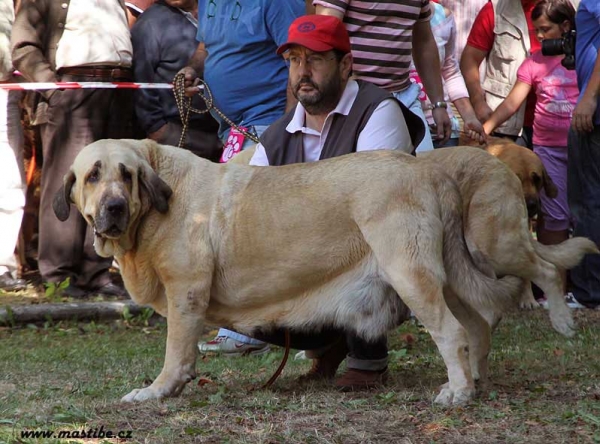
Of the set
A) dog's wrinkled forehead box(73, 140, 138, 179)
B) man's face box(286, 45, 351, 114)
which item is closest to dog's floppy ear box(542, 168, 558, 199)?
man's face box(286, 45, 351, 114)

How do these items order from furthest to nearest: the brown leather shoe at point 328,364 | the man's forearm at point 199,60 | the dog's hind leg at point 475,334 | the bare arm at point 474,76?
the bare arm at point 474,76 → the man's forearm at point 199,60 → the brown leather shoe at point 328,364 → the dog's hind leg at point 475,334

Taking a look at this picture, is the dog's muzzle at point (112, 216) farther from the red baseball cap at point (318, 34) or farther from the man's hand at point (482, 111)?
the man's hand at point (482, 111)

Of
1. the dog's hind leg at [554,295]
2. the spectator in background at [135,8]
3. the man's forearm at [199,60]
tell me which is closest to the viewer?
the dog's hind leg at [554,295]

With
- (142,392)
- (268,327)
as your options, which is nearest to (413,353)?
(268,327)

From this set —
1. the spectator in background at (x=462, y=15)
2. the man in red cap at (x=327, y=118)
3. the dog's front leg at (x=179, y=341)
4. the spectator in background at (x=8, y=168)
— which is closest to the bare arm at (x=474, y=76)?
the spectator in background at (x=462, y=15)

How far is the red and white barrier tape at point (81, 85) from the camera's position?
9.23 m

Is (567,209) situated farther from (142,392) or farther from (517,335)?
(142,392)

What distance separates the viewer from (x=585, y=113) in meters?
8.48

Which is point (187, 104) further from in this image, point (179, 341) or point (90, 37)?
point (179, 341)

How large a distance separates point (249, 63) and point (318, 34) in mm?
1770

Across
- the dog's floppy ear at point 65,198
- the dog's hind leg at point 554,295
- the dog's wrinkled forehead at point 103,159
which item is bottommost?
the dog's hind leg at point 554,295

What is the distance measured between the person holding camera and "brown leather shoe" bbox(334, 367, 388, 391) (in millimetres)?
3567

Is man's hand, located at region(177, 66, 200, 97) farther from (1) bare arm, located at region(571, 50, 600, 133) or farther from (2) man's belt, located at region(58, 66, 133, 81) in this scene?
(1) bare arm, located at region(571, 50, 600, 133)

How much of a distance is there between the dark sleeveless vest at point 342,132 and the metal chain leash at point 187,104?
1.17 meters
